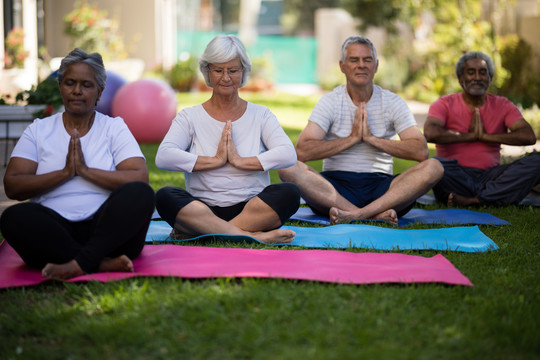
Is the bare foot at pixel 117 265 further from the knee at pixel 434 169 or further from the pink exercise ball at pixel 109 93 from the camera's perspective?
the pink exercise ball at pixel 109 93

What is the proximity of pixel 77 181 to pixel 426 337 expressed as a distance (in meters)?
1.92

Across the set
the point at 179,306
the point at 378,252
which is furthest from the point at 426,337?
the point at 378,252

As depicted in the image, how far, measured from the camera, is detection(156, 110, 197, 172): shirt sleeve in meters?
4.18

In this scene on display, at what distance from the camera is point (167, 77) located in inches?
820

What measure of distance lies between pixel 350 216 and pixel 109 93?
6.25 meters

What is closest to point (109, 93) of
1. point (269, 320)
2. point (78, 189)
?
point (78, 189)

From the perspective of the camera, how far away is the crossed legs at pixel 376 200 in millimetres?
4984

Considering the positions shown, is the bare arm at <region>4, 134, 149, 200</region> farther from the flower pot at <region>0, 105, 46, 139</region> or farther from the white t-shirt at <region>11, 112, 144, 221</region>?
the flower pot at <region>0, 105, 46, 139</region>

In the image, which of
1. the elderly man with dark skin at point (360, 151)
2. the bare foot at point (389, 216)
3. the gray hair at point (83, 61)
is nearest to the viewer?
the gray hair at point (83, 61)

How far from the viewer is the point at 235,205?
4.32m

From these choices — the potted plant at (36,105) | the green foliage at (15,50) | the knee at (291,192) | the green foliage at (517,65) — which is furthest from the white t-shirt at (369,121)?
the green foliage at (517,65)

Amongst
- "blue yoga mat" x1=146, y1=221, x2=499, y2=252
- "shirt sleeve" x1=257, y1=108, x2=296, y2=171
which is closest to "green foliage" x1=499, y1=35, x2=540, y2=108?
"blue yoga mat" x1=146, y1=221, x2=499, y2=252

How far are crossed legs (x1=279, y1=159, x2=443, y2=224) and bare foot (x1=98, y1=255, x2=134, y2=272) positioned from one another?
6.30ft

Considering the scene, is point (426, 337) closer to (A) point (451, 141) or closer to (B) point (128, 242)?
(B) point (128, 242)
